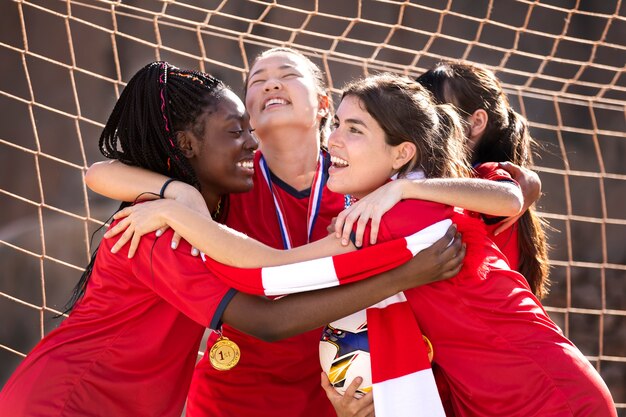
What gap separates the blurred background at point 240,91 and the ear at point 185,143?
10.2ft

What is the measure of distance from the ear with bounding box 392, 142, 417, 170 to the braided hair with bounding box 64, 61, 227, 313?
48 cm

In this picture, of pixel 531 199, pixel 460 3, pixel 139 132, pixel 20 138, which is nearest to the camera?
pixel 139 132

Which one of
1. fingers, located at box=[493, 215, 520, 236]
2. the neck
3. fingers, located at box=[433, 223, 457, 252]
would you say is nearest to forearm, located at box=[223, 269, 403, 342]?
fingers, located at box=[433, 223, 457, 252]

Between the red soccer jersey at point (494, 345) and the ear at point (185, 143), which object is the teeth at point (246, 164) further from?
the red soccer jersey at point (494, 345)

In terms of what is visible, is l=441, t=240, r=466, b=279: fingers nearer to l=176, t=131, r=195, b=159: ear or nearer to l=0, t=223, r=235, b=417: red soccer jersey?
l=0, t=223, r=235, b=417: red soccer jersey

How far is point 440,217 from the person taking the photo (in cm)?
207

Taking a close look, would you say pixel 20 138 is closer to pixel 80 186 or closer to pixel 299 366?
pixel 80 186

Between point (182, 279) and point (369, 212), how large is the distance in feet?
1.40

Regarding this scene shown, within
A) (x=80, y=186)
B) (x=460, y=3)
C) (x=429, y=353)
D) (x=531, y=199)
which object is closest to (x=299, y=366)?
(x=429, y=353)

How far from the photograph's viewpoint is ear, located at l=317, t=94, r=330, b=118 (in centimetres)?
278

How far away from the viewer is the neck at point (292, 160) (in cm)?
266

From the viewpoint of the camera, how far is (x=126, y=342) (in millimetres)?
2115

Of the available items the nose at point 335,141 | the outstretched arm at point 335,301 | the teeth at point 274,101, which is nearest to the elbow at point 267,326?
the outstretched arm at point 335,301

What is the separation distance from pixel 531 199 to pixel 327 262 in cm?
77
